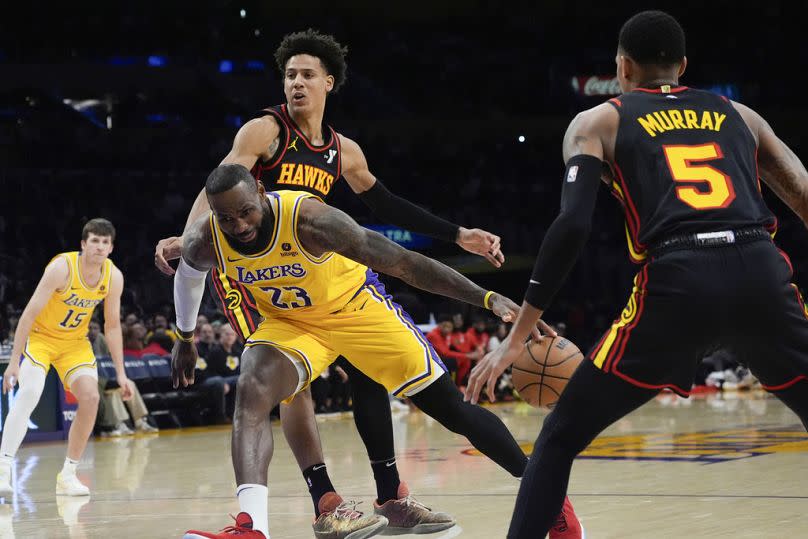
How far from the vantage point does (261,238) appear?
4.32 metres

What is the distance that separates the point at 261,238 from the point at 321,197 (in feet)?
3.84

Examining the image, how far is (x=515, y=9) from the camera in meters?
28.1

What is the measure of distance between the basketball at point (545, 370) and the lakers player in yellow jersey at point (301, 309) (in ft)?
0.68

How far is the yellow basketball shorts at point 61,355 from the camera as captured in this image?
7996 mm

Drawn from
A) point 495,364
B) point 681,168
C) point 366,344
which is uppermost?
point 681,168

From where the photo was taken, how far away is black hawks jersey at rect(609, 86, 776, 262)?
3094 mm

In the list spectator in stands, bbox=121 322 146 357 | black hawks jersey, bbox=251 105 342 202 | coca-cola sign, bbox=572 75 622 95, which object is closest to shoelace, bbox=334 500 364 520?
black hawks jersey, bbox=251 105 342 202

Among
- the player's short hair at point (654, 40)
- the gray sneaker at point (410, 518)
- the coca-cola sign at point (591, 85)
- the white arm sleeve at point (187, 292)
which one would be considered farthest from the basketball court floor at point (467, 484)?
the coca-cola sign at point (591, 85)

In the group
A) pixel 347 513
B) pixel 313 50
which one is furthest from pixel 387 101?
pixel 347 513

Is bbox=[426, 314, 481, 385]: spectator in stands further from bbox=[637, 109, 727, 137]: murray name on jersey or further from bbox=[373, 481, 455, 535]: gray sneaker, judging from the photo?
bbox=[637, 109, 727, 137]: murray name on jersey

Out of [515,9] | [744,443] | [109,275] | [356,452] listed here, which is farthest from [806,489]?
[515,9]

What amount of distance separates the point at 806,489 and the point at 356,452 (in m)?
4.46

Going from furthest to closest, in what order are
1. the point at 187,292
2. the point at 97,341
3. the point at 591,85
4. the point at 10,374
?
the point at 591,85 → the point at 97,341 → the point at 10,374 → the point at 187,292

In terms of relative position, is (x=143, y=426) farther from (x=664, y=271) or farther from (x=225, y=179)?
(x=664, y=271)
